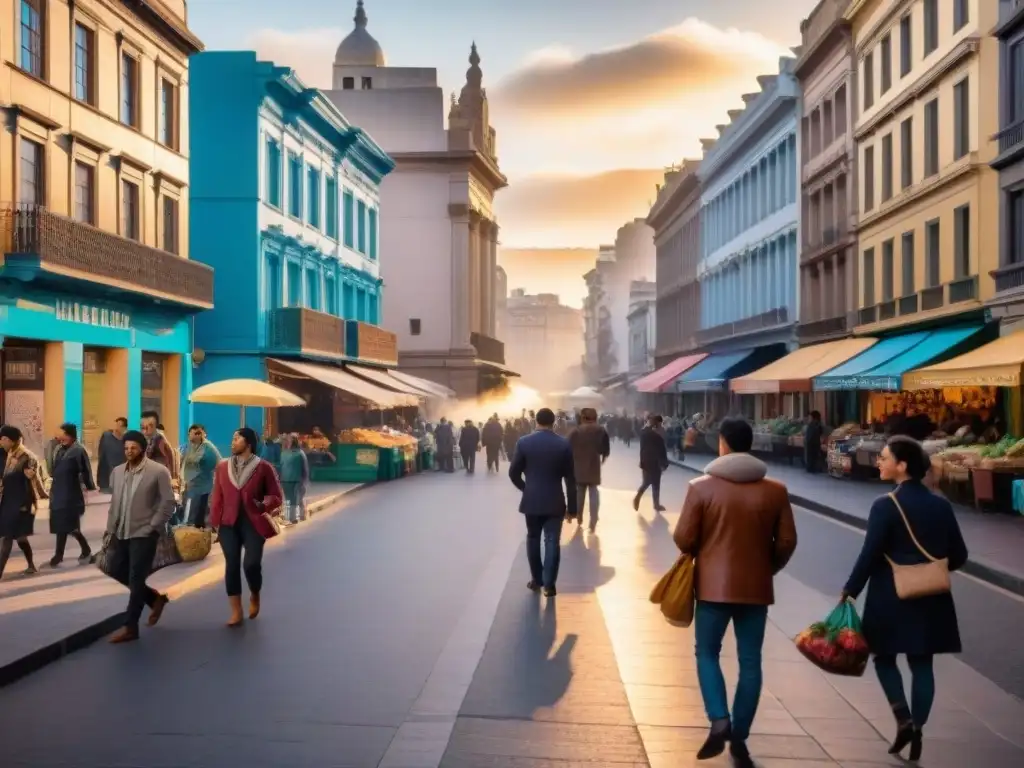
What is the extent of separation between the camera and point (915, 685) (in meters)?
6.89

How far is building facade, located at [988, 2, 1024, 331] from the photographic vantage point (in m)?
27.3

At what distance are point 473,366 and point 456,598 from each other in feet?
176

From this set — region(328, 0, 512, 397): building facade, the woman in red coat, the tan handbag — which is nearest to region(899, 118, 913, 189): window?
the woman in red coat

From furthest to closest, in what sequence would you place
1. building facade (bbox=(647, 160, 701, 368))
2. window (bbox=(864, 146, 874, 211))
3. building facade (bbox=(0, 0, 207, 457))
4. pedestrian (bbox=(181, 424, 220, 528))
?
building facade (bbox=(647, 160, 701, 368)) → window (bbox=(864, 146, 874, 211)) → building facade (bbox=(0, 0, 207, 457)) → pedestrian (bbox=(181, 424, 220, 528))

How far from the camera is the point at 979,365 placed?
23484mm

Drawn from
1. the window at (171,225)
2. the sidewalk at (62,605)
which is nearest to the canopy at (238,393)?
the sidewalk at (62,605)

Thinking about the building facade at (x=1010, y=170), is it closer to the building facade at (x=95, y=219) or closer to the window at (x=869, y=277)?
the window at (x=869, y=277)

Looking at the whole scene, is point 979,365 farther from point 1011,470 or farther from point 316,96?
point 316,96

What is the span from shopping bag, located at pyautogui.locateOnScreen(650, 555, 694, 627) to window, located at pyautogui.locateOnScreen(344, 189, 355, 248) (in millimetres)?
41133

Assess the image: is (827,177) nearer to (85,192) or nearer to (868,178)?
Result: (868,178)

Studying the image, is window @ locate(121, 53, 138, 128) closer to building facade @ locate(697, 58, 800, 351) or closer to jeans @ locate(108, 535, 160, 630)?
jeans @ locate(108, 535, 160, 630)

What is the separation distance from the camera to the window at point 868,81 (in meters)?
38.6

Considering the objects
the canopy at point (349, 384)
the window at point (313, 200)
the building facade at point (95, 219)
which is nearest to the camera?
the building facade at point (95, 219)

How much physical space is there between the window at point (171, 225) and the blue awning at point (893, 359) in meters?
15.5
